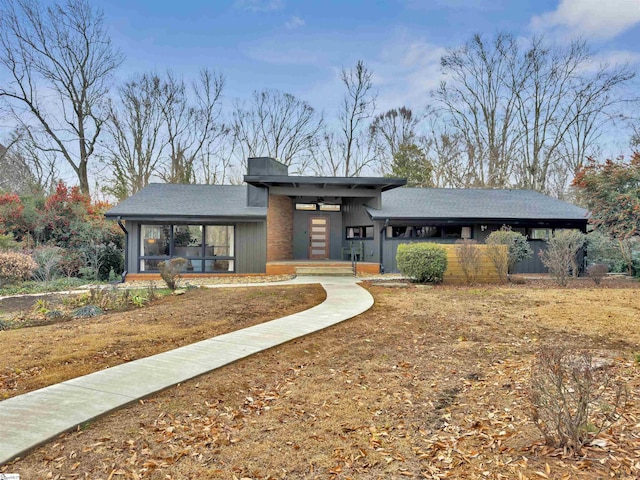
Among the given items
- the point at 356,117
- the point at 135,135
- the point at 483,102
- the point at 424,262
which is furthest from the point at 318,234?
the point at 483,102

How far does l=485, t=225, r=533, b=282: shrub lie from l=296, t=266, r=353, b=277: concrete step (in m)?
5.03

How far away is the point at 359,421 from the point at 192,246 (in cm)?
1258

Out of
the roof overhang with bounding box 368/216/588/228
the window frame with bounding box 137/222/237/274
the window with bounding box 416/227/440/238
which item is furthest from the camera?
the window with bounding box 416/227/440/238

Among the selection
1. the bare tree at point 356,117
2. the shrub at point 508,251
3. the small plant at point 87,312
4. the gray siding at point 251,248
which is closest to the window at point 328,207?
the gray siding at point 251,248

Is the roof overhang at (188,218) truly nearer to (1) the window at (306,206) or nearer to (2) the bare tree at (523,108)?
(1) the window at (306,206)

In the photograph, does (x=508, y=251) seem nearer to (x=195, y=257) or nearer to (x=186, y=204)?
(x=195, y=257)

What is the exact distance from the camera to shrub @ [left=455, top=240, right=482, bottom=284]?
11.6 metres

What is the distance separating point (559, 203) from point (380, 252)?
358 inches

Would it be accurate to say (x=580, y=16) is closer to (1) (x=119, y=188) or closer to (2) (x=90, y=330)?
(2) (x=90, y=330)

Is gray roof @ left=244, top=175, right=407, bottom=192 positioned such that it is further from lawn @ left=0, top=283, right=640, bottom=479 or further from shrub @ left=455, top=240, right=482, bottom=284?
lawn @ left=0, top=283, right=640, bottom=479

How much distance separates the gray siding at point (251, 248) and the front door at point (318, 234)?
11.5 feet

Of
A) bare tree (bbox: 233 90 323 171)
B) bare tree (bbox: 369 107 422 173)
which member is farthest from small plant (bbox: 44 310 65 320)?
bare tree (bbox: 369 107 422 173)

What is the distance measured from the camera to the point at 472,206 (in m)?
16.6

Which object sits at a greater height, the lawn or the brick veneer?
the brick veneer
